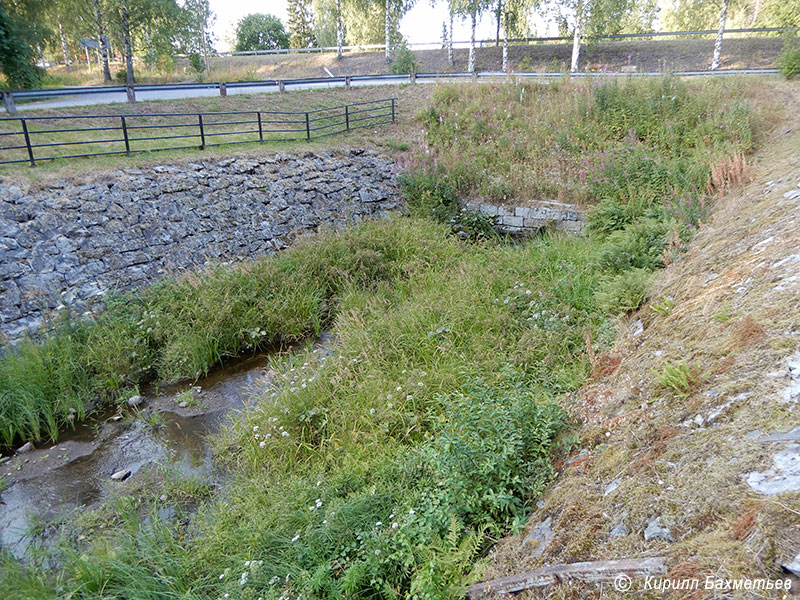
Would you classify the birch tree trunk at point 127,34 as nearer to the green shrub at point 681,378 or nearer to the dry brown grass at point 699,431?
the dry brown grass at point 699,431

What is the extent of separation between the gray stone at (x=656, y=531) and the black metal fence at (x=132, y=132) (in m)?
10.5

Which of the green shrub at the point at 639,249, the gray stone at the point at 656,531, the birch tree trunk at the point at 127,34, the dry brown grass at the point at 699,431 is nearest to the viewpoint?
the dry brown grass at the point at 699,431

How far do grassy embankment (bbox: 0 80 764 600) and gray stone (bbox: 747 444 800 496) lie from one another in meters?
1.48

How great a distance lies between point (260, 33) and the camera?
45.0 meters

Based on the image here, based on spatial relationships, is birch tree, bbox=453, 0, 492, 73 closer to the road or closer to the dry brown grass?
the road

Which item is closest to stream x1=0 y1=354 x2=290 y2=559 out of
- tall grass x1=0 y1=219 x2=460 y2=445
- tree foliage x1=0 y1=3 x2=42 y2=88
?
tall grass x1=0 y1=219 x2=460 y2=445

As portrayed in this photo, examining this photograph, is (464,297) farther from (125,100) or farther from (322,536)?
(125,100)

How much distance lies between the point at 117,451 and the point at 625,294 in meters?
6.79

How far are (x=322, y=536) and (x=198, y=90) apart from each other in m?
18.9

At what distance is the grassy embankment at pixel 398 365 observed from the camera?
3.76 m

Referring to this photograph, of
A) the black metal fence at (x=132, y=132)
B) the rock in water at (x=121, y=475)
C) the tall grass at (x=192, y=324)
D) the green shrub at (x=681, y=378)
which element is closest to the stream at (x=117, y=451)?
the rock in water at (x=121, y=475)

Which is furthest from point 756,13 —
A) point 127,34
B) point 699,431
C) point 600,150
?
point 699,431

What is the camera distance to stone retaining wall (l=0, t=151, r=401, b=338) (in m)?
8.18

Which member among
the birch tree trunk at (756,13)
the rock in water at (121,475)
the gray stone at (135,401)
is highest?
the birch tree trunk at (756,13)
